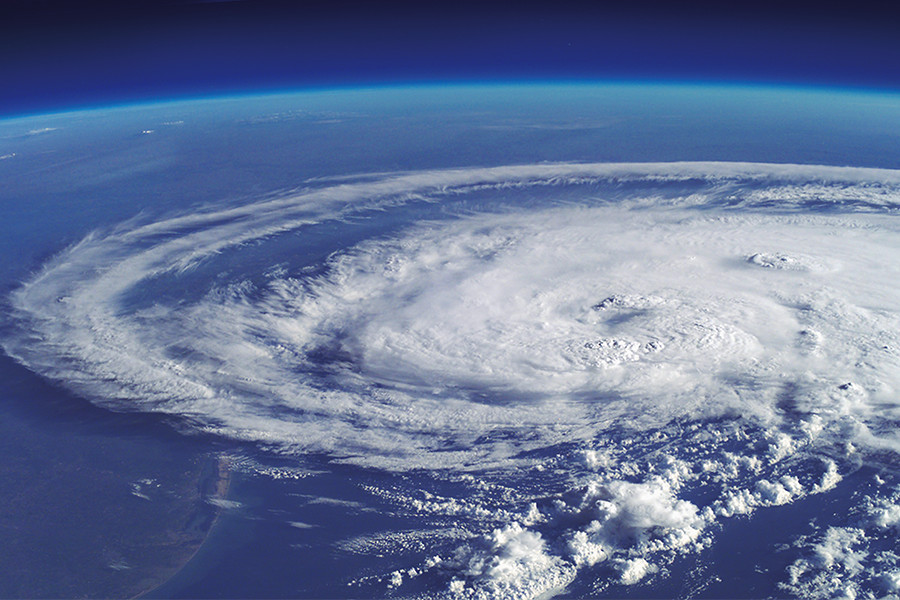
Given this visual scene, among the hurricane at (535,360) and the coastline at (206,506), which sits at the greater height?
the hurricane at (535,360)

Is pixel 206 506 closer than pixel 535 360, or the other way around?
pixel 206 506

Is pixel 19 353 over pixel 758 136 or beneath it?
beneath

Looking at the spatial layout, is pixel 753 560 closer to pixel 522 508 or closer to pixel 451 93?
pixel 522 508

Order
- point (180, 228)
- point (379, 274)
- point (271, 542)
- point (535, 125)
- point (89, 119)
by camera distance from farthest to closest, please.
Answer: point (89, 119) → point (535, 125) → point (180, 228) → point (379, 274) → point (271, 542)

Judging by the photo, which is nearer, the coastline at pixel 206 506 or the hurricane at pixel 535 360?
the coastline at pixel 206 506

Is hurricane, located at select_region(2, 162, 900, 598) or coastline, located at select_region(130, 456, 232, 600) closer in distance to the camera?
coastline, located at select_region(130, 456, 232, 600)

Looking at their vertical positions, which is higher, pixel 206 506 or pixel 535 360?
pixel 535 360

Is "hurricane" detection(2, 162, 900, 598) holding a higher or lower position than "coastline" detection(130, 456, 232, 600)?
higher

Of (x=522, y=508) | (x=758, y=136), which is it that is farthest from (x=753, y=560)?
(x=758, y=136)
